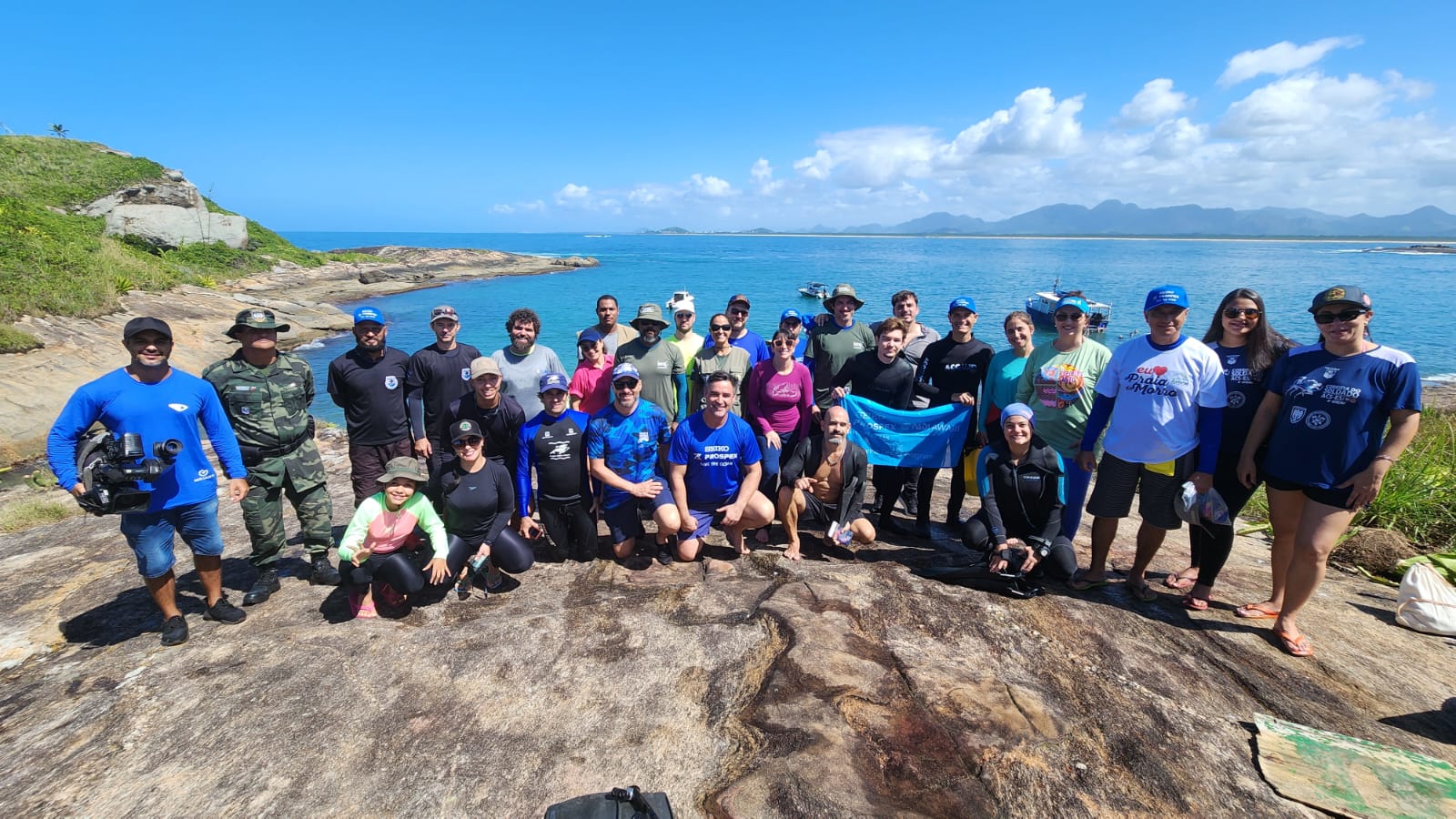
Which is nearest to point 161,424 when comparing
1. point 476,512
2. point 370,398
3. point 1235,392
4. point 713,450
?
point 370,398

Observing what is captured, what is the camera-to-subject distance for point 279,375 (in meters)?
5.11

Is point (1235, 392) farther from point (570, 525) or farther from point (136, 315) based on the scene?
point (136, 315)

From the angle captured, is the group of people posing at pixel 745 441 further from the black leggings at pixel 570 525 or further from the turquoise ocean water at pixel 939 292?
the turquoise ocean water at pixel 939 292

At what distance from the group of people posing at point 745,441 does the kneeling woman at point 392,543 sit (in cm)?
2

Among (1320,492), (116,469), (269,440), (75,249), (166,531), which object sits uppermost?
(75,249)

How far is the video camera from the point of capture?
3912 mm

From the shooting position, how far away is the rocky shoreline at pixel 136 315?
10812 mm

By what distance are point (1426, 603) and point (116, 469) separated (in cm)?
906

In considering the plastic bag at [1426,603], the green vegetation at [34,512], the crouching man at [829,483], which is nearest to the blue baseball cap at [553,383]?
the crouching man at [829,483]

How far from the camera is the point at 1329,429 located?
3.91 m

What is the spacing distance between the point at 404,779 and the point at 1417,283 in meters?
103

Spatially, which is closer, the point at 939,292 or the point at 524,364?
the point at 524,364

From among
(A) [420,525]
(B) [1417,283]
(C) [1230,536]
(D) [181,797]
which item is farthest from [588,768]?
(B) [1417,283]

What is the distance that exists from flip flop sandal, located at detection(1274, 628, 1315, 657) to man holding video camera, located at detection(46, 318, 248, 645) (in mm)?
7292
